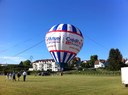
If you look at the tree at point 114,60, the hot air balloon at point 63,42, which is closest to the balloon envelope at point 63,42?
the hot air balloon at point 63,42

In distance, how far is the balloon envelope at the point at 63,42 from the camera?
2628 inches

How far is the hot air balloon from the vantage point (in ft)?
219

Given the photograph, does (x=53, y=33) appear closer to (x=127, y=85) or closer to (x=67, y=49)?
(x=67, y=49)

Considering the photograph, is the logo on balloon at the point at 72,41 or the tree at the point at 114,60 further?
the tree at the point at 114,60

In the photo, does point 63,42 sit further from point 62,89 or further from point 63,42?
point 62,89

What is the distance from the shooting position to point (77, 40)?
226 feet

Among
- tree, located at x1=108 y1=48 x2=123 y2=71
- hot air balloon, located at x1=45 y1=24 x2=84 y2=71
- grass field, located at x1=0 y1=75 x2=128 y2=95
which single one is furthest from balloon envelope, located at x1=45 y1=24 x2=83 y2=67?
tree, located at x1=108 y1=48 x2=123 y2=71

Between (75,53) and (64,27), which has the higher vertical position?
(64,27)

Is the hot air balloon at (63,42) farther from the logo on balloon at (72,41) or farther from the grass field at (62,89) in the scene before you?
the grass field at (62,89)

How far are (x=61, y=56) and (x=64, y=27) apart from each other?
6.61 metres

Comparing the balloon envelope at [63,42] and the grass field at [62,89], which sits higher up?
the balloon envelope at [63,42]

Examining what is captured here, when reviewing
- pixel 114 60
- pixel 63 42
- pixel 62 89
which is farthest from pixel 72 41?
pixel 114 60

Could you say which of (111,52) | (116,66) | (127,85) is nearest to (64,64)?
(127,85)

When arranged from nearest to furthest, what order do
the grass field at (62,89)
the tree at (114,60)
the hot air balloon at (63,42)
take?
the grass field at (62,89), the hot air balloon at (63,42), the tree at (114,60)
